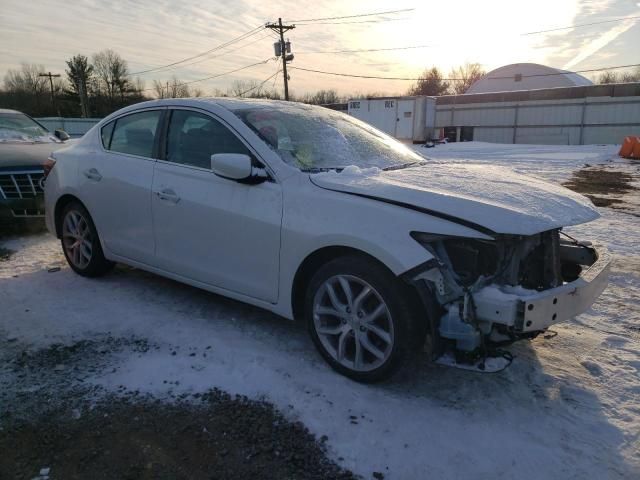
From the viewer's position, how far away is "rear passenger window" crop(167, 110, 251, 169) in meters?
3.60

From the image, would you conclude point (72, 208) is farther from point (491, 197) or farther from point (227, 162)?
point (491, 197)

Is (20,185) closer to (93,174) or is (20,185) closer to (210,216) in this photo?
(93,174)

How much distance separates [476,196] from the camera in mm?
2836

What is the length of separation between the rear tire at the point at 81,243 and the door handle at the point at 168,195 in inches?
45.8

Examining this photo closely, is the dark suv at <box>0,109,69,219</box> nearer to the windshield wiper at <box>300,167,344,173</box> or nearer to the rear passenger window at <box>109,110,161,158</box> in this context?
the rear passenger window at <box>109,110,161,158</box>

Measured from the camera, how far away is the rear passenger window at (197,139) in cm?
360

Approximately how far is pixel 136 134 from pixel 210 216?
136 centimetres

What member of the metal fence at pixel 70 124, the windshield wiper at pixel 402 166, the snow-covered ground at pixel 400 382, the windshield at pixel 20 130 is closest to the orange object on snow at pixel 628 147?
the snow-covered ground at pixel 400 382

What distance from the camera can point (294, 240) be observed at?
10.2ft

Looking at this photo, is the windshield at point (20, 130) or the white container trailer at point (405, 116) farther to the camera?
the white container trailer at point (405, 116)

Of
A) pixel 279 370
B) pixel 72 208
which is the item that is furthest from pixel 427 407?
pixel 72 208

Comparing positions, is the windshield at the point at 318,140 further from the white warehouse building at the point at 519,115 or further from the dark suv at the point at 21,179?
the white warehouse building at the point at 519,115

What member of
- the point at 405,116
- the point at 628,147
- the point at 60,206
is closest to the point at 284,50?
the point at 405,116

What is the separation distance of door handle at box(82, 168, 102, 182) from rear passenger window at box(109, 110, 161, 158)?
0.25 metres
